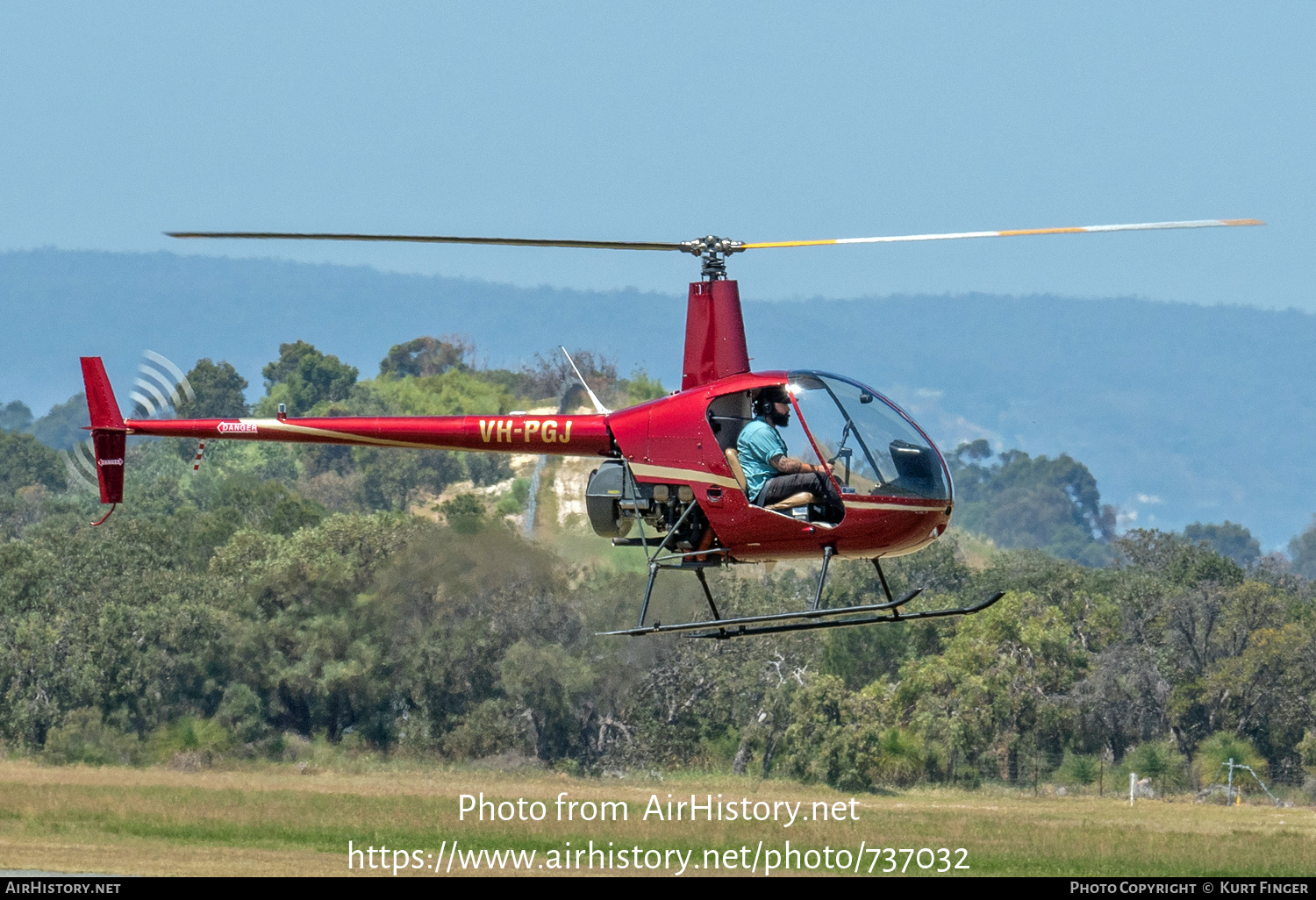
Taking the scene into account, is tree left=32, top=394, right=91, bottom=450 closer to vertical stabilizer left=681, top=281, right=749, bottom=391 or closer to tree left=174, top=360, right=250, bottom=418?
tree left=174, top=360, right=250, bottom=418

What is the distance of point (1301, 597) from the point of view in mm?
60156

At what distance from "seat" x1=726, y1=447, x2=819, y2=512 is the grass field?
10.2 metres

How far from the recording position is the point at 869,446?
1745 cm

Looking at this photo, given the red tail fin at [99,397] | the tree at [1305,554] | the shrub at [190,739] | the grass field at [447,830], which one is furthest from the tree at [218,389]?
the red tail fin at [99,397]

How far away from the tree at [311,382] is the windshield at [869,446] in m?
87.6

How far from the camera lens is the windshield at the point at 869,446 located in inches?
687

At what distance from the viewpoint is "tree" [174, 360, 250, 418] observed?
335 feet

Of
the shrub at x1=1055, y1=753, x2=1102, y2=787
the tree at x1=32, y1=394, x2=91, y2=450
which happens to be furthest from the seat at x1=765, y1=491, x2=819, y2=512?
the tree at x1=32, y1=394, x2=91, y2=450

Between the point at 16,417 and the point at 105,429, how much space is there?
144 metres

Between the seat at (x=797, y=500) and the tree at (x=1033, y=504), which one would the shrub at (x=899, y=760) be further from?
the tree at (x=1033, y=504)

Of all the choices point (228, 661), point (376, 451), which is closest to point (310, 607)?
point (228, 661)

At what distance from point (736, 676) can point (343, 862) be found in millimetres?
19764

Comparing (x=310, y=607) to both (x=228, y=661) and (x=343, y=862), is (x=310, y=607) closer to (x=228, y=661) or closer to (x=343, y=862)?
(x=228, y=661)

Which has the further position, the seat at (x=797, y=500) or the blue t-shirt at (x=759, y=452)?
the blue t-shirt at (x=759, y=452)
